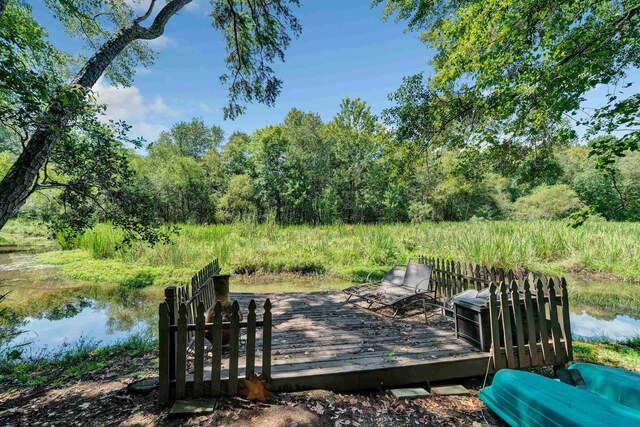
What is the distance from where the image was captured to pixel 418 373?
3.10m

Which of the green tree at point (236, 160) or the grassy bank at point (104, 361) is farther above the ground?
the green tree at point (236, 160)

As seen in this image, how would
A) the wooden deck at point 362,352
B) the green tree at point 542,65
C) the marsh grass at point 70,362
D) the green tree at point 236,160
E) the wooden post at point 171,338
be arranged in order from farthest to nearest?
the green tree at point 236,160 → the green tree at point 542,65 → the marsh grass at point 70,362 → the wooden deck at point 362,352 → the wooden post at point 171,338

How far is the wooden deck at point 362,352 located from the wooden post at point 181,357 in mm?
125

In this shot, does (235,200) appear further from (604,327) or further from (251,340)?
(604,327)

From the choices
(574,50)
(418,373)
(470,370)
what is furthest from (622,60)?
(418,373)

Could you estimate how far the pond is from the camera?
17.2 ft

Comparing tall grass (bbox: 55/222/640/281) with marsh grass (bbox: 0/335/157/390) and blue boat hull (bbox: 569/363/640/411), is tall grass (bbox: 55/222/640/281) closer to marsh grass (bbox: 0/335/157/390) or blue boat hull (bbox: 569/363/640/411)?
marsh grass (bbox: 0/335/157/390)

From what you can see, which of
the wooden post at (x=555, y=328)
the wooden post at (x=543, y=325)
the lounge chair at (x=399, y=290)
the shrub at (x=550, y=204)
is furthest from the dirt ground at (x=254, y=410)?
the shrub at (x=550, y=204)

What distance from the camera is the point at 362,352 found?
3453mm

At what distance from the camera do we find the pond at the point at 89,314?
17.2 feet

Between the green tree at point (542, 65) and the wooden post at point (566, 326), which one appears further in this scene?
the green tree at point (542, 65)

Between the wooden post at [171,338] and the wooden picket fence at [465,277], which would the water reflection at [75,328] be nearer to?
the wooden post at [171,338]

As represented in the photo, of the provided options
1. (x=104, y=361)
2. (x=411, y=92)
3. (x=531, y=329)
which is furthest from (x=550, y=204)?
(x=104, y=361)

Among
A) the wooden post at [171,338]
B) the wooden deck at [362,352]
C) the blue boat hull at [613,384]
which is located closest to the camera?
the blue boat hull at [613,384]
